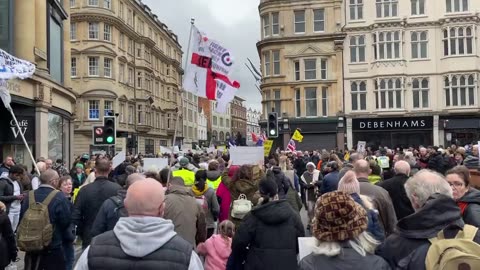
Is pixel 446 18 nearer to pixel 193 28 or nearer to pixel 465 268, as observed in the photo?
pixel 193 28

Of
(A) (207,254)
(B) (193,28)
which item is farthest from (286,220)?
(B) (193,28)

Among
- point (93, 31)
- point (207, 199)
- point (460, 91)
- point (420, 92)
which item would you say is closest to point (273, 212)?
point (207, 199)

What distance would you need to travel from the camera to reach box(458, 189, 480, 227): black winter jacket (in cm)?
472

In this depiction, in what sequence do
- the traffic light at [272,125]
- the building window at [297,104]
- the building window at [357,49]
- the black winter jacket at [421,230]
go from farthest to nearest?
1. the building window at [297,104]
2. the building window at [357,49]
3. the traffic light at [272,125]
4. the black winter jacket at [421,230]

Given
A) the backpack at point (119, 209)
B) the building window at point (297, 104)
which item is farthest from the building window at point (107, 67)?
the backpack at point (119, 209)

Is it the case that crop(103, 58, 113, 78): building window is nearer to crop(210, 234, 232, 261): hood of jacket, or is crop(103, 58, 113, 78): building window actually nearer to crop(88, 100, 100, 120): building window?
crop(88, 100, 100, 120): building window

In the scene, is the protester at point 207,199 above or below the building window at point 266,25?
below

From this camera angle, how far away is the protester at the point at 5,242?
6702 mm

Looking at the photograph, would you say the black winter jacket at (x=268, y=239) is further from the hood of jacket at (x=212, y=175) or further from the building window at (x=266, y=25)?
the building window at (x=266, y=25)

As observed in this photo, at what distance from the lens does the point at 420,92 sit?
4147 cm

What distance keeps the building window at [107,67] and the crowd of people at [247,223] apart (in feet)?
134

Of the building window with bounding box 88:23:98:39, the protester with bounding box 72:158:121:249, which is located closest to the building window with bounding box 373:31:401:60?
the building window with bounding box 88:23:98:39

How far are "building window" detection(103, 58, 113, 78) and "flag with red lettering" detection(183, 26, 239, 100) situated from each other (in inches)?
1639

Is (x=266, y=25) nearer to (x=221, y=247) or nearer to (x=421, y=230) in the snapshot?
(x=221, y=247)
